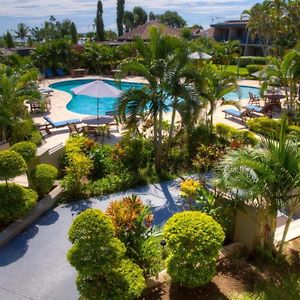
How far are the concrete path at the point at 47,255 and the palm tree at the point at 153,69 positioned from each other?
2.81m

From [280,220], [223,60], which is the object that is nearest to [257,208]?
[280,220]

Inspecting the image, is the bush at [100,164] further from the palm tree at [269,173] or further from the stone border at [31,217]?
the palm tree at [269,173]

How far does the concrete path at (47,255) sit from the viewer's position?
6102 mm

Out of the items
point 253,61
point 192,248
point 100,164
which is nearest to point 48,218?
point 100,164

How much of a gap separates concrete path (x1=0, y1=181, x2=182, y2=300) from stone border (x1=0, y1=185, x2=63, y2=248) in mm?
116

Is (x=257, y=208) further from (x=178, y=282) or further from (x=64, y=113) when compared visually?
(x=64, y=113)

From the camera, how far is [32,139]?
1292 cm

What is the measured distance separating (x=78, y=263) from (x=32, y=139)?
910cm

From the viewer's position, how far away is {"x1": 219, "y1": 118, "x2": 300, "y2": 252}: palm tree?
216 inches

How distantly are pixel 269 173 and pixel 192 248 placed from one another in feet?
5.79

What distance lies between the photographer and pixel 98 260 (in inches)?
188

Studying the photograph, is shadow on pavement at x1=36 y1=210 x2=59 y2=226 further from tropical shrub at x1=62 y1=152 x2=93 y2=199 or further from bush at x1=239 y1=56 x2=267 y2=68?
bush at x1=239 y1=56 x2=267 y2=68

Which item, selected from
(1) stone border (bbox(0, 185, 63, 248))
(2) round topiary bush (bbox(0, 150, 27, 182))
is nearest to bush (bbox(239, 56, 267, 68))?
(1) stone border (bbox(0, 185, 63, 248))

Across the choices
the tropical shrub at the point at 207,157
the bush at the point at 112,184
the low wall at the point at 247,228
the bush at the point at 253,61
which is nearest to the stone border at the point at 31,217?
the bush at the point at 112,184
